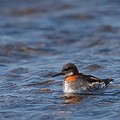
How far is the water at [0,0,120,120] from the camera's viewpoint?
40.2ft

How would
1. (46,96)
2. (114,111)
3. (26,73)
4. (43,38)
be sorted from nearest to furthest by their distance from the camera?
(114,111), (46,96), (26,73), (43,38)

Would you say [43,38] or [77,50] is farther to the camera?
[43,38]

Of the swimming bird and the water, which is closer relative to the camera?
the water

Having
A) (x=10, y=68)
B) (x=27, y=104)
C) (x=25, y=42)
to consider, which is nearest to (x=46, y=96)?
(x=27, y=104)

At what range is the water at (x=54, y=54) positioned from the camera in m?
12.2

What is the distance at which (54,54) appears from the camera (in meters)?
18.5

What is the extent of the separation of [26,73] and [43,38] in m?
5.39

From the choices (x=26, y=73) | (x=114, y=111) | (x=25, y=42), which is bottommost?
(x=114, y=111)

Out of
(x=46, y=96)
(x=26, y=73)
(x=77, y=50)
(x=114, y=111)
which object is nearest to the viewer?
(x=114, y=111)

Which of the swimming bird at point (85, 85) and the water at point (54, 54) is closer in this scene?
the water at point (54, 54)

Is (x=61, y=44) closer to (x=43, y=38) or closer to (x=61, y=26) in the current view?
(x=43, y=38)

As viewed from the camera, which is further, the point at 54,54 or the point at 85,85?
the point at 54,54

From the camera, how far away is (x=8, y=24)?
2355cm

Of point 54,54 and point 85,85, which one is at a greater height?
point 54,54
